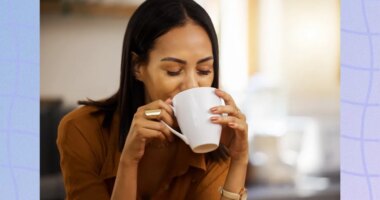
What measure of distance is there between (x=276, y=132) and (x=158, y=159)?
173 mm

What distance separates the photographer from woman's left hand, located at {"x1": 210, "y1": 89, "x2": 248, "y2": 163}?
65cm

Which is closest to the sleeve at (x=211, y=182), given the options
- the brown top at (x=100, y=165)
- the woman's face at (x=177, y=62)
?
the brown top at (x=100, y=165)

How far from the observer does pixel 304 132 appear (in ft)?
2.64

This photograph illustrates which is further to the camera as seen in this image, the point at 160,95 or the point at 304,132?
the point at 304,132

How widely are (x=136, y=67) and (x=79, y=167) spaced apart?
14cm

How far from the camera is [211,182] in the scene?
0.74 m

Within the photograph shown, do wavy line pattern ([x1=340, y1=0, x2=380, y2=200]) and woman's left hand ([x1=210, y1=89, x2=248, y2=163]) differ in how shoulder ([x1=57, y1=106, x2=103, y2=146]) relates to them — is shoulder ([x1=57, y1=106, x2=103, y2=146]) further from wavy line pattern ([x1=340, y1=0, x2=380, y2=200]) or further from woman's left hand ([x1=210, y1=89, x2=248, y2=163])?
wavy line pattern ([x1=340, y1=0, x2=380, y2=200])

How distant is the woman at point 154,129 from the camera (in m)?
0.68

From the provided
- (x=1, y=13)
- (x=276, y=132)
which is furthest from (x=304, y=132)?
(x=1, y=13)

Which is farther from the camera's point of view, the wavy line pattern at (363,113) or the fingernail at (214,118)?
the wavy line pattern at (363,113)

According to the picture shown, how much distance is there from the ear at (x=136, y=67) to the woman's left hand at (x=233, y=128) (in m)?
0.10

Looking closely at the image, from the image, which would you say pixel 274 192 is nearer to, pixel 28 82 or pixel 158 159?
pixel 158 159

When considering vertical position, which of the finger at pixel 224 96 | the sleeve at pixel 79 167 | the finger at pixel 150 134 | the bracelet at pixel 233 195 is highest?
the finger at pixel 224 96

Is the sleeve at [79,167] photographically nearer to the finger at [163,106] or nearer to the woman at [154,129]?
the woman at [154,129]
